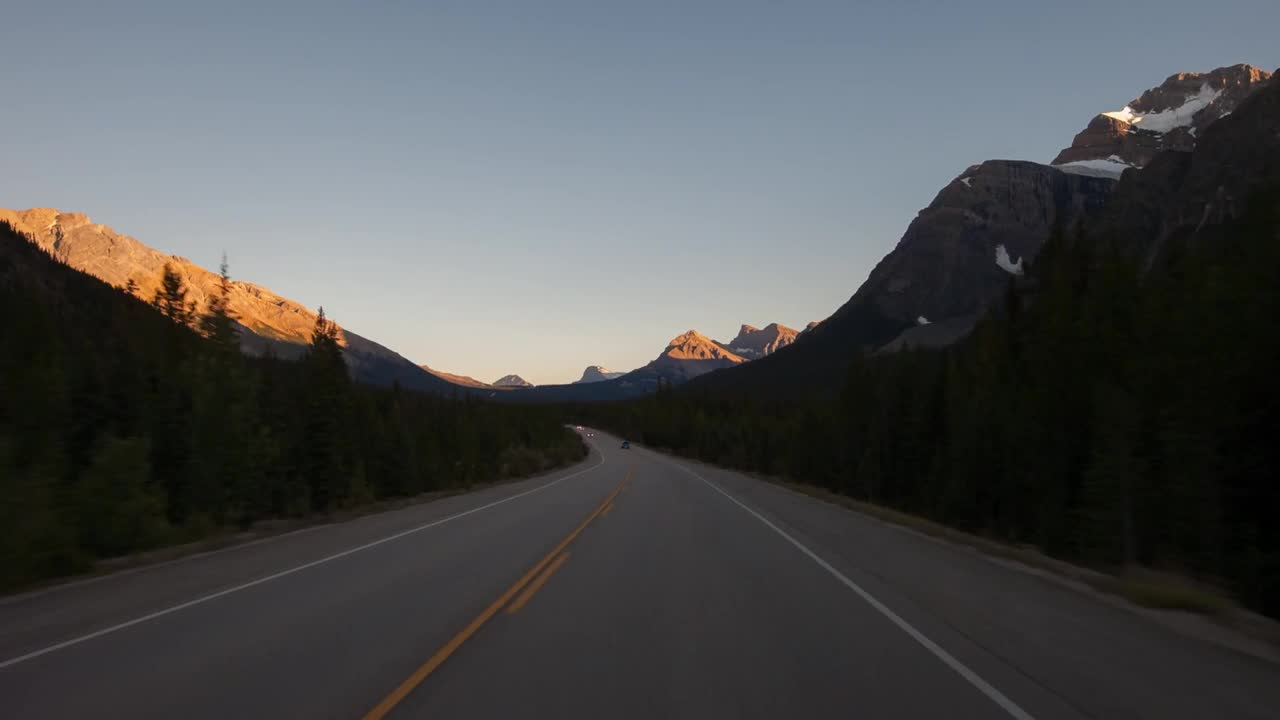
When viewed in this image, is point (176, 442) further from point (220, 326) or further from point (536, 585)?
point (536, 585)

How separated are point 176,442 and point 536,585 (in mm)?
20893

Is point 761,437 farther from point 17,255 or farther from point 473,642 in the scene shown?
point 17,255

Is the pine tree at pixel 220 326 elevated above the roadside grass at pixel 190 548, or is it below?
above

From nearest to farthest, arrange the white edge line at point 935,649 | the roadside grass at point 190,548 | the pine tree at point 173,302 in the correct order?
the white edge line at point 935,649
the roadside grass at point 190,548
the pine tree at point 173,302

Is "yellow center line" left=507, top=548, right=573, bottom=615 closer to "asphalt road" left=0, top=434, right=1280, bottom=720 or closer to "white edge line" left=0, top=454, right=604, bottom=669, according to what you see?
"asphalt road" left=0, top=434, right=1280, bottom=720

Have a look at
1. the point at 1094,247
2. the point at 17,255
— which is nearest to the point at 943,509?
the point at 1094,247

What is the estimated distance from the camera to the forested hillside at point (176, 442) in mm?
13188

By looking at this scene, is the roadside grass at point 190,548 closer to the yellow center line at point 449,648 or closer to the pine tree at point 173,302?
the yellow center line at point 449,648

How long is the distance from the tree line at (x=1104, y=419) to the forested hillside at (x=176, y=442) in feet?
57.7

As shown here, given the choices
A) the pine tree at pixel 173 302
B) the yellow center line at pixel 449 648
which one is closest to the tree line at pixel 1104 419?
the yellow center line at pixel 449 648

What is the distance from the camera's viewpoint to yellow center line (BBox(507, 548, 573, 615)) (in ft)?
30.1

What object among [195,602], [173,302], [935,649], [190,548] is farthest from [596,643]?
[173,302]

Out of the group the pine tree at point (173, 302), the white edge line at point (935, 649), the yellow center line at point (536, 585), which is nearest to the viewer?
the white edge line at point (935, 649)

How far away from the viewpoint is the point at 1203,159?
199750mm
